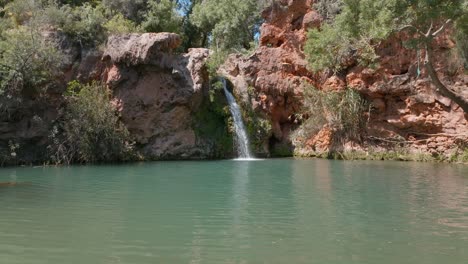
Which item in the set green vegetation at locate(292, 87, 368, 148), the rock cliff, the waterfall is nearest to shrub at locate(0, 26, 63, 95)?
the rock cliff

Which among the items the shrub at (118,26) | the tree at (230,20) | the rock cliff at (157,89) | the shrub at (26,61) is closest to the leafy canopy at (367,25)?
the rock cliff at (157,89)

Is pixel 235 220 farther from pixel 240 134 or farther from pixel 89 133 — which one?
pixel 240 134

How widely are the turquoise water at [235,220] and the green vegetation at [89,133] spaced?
273 inches

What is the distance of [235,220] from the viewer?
871 cm

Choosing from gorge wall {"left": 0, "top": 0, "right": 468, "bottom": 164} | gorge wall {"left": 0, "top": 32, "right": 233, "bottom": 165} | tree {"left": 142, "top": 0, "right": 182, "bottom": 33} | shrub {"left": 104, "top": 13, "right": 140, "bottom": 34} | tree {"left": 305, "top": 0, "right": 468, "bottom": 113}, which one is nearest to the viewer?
tree {"left": 305, "top": 0, "right": 468, "bottom": 113}

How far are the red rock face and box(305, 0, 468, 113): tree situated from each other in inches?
51.1

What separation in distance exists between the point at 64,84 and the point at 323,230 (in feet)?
62.3

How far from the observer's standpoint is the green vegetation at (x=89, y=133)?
2227 cm

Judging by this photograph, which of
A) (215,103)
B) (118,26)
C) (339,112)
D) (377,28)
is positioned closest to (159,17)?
(118,26)

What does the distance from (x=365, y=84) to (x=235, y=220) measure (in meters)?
18.7

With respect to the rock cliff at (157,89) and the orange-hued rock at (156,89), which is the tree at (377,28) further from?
the orange-hued rock at (156,89)

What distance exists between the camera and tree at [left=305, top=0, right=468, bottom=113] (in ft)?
58.0

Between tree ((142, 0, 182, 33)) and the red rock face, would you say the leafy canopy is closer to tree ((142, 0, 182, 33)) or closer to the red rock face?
the red rock face

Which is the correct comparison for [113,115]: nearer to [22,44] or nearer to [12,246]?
[22,44]
